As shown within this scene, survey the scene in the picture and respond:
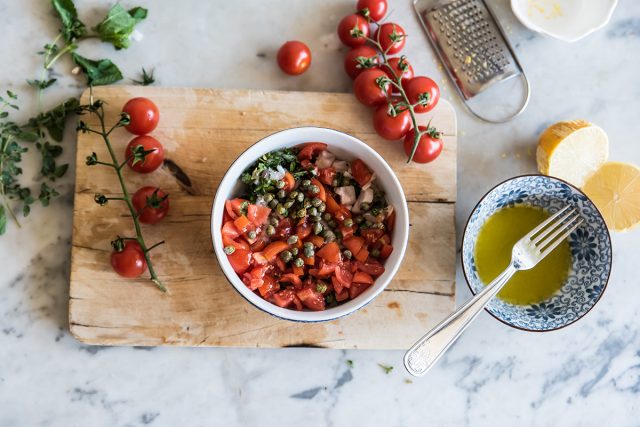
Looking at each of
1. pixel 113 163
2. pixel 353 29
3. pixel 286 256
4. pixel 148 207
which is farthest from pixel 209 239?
pixel 353 29

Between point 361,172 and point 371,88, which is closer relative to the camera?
point 361,172

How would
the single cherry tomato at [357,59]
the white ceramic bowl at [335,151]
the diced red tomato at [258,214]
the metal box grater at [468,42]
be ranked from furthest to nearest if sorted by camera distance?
the metal box grater at [468,42] < the single cherry tomato at [357,59] < the diced red tomato at [258,214] < the white ceramic bowl at [335,151]

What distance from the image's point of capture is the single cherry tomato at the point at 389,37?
8.85 ft

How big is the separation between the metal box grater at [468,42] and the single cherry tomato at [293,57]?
24.4 inches

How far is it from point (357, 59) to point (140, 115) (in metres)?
1.00

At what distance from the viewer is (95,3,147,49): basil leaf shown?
8.94 feet

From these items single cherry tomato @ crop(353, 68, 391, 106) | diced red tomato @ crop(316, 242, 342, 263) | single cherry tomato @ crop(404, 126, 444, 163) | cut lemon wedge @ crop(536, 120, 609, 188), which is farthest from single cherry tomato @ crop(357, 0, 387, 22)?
diced red tomato @ crop(316, 242, 342, 263)

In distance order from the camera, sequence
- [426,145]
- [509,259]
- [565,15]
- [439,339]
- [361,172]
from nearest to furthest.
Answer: [439,339], [361,172], [426,145], [509,259], [565,15]

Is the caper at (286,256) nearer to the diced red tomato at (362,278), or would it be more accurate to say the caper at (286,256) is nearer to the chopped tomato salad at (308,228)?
the chopped tomato salad at (308,228)

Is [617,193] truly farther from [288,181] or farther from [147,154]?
[147,154]

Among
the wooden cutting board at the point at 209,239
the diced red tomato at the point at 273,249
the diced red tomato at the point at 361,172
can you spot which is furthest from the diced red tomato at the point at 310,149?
the diced red tomato at the point at 273,249

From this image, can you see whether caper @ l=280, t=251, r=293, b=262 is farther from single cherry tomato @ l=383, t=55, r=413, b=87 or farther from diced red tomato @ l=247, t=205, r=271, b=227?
single cherry tomato @ l=383, t=55, r=413, b=87

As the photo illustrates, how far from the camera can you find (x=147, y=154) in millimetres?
2514

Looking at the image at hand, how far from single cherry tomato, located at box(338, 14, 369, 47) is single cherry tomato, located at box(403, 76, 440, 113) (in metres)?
0.32
